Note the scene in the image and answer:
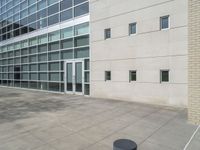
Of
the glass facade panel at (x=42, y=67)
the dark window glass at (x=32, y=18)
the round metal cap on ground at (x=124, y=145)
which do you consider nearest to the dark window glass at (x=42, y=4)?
the dark window glass at (x=32, y=18)

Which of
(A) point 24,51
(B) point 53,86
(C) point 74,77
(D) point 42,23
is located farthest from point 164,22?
(A) point 24,51

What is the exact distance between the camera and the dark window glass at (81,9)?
12.7 m

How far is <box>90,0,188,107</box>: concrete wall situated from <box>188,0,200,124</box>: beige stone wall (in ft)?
7.79

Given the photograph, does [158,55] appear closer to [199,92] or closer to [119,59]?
[119,59]

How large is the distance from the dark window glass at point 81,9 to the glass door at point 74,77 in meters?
3.48

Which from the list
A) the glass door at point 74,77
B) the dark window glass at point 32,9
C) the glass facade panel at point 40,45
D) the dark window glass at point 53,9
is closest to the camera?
the glass door at point 74,77

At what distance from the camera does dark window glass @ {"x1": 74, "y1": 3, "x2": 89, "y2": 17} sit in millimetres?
12672

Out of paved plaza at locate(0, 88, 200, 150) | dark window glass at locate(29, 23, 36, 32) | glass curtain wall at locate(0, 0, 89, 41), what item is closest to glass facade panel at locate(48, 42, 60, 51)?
glass curtain wall at locate(0, 0, 89, 41)

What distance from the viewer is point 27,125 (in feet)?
20.5

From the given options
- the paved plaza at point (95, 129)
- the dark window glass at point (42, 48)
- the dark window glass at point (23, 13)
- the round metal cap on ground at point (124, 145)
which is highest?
the dark window glass at point (23, 13)

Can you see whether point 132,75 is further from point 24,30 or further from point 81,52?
point 24,30

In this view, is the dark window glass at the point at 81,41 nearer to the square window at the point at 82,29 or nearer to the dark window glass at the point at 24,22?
the square window at the point at 82,29

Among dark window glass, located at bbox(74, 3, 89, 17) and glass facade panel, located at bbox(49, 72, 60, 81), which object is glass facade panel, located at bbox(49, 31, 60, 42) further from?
glass facade panel, located at bbox(49, 72, 60, 81)

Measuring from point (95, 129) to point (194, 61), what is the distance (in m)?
3.94
